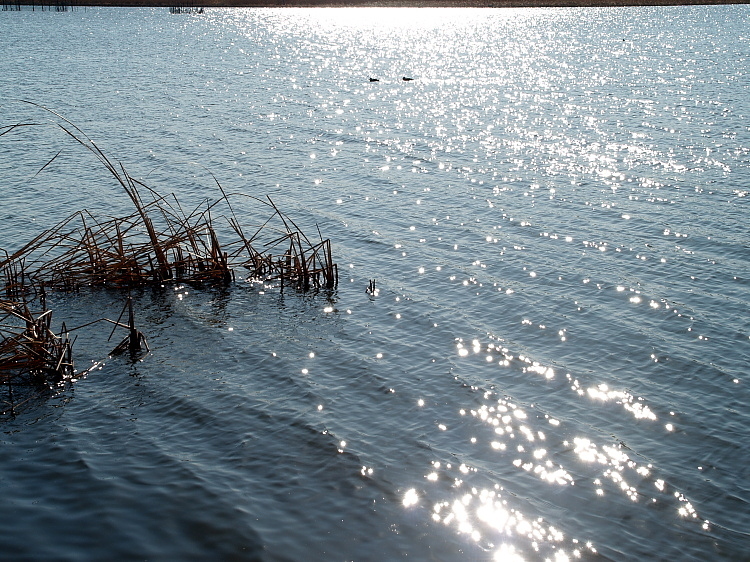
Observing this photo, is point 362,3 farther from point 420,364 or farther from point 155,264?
point 420,364

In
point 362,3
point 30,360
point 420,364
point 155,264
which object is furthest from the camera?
point 362,3

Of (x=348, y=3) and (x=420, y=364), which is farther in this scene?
(x=348, y=3)

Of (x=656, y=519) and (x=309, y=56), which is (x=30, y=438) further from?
(x=309, y=56)

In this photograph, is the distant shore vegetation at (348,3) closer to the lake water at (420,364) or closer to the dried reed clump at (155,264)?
the lake water at (420,364)

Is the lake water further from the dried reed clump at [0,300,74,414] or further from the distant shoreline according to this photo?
the distant shoreline

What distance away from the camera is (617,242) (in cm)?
2095

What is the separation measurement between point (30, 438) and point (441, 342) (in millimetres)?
7842

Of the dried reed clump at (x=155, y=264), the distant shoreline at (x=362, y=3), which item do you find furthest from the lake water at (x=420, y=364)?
the distant shoreline at (x=362, y=3)

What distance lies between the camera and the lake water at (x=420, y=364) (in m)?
9.59

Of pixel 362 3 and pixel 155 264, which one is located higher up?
pixel 362 3

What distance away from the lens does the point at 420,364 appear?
14.1 metres

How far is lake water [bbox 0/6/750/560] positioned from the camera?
9.59 meters

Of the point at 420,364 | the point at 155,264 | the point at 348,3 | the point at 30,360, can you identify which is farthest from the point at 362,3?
the point at 30,360

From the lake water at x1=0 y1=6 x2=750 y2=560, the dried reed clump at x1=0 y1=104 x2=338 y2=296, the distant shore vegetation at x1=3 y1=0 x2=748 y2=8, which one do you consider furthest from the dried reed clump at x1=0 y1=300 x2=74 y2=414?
the distant shore vegetation at x1=3 y1=0 x2=748 y2=8
